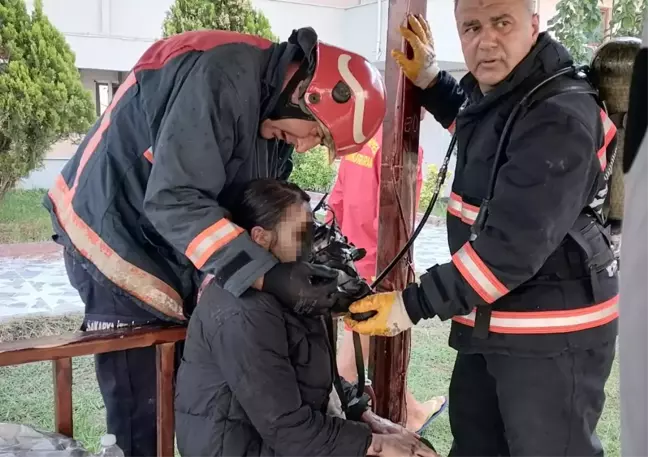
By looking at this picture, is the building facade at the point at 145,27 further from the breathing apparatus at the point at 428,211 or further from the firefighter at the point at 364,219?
the breathing apparatus at the point at 428,211

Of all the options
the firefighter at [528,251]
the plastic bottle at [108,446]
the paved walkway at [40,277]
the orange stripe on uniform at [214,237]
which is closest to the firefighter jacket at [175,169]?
the orange stripe on uniform at [214,237]

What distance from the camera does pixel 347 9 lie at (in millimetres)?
15805

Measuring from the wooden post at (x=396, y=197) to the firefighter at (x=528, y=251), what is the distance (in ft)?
1.85

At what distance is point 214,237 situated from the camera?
215 cm

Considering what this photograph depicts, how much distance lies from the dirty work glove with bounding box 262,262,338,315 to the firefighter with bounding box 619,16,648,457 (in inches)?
57.4

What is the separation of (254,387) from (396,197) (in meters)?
1.36

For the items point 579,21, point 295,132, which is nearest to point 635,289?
point 295,132

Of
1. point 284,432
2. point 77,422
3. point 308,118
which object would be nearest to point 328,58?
point 308,118

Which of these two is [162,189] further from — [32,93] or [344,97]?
[32,93]

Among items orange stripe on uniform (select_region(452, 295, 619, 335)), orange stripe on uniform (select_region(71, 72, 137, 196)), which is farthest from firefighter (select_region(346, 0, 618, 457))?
orange stripe on uniform (select_region(71, 72, 137, 196))

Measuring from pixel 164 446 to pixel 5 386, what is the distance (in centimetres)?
366

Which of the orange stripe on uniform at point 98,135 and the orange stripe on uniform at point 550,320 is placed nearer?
the orange stripe on uniform at point 550,320

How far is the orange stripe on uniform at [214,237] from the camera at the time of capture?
7.05 ft

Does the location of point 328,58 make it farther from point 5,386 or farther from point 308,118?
point 5,386
